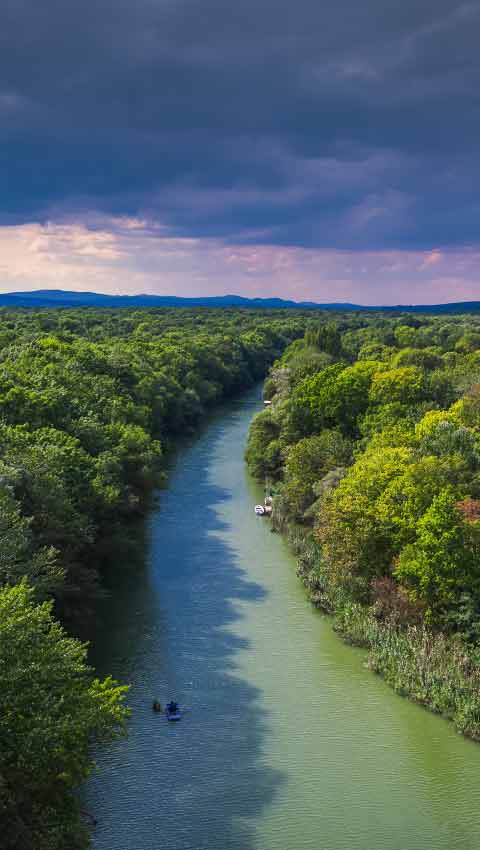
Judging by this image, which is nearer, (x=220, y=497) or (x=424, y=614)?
(x=424, y=614)

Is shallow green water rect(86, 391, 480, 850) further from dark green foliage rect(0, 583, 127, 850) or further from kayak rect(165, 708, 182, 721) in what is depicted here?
dark green foliage rect(0, 583, 127, 850)

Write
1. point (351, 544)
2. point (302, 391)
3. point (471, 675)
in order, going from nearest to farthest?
point (471, 675) → point (351, 544) → point (302, 391)

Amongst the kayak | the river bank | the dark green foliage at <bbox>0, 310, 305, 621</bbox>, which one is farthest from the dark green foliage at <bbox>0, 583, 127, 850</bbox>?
the river bank

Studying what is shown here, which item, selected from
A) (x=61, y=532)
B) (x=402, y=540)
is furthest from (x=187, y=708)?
(x=402, y=540)

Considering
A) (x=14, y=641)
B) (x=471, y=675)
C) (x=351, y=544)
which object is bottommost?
(x=471, y=675)

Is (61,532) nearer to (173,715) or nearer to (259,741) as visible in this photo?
(173,715)

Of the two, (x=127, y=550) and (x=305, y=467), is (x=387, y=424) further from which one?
(x=127, y=550)

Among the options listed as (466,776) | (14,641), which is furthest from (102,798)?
(466,776)
